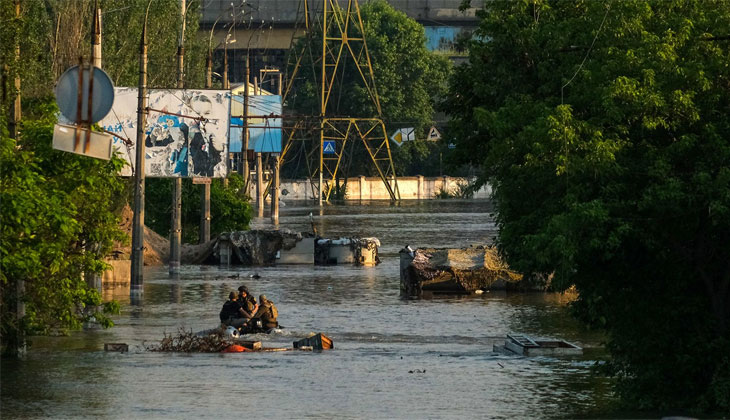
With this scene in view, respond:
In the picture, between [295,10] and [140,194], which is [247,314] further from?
[295,10]

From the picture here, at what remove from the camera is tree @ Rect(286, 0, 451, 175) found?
428ft

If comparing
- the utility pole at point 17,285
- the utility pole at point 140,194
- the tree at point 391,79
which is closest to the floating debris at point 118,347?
the utility pole at point 17,285

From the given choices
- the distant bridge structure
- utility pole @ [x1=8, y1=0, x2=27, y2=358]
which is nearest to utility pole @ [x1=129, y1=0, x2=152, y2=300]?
utility pole @ [x1=8, y1=0, x2=27, y2=358]

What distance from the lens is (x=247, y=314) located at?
103ft

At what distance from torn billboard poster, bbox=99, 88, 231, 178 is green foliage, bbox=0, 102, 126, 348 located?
17163mm

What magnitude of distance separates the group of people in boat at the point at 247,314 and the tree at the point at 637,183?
11630 mm

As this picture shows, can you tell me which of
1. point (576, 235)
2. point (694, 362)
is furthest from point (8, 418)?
point (694, 362)

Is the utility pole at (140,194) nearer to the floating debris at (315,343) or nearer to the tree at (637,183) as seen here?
the floating debris at (315,343)

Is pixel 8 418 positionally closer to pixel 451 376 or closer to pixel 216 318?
pixel 451 376

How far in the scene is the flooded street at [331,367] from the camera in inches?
796

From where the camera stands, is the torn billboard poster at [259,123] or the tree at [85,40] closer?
the tree at [85,40]

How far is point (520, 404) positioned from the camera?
823 inches

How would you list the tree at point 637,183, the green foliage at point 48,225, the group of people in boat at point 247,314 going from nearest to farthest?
the tree at point 637,183 → the green foliage at point 48,225 → the group of people in boat at point 247,314

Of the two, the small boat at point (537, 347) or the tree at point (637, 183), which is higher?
the tree at point (637, 183)
